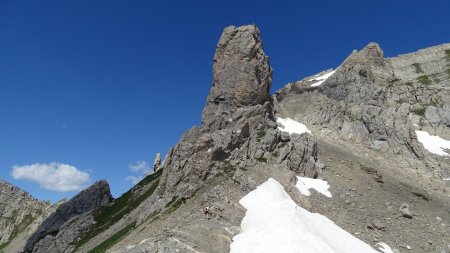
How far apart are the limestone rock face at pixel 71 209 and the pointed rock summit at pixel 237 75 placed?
133ft

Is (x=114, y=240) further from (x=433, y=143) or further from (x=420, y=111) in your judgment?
(x=420, y=111)

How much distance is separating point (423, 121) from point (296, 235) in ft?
234

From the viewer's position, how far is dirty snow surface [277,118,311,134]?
231 ft

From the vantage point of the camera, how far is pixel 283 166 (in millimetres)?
48469

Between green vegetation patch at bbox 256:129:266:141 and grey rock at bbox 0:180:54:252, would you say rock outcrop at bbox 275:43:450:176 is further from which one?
grey rock at bbox 0:180:54:252

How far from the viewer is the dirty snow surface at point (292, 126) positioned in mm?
70287

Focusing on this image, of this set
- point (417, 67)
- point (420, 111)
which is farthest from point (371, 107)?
point (417, 67)

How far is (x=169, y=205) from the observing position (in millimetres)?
46594

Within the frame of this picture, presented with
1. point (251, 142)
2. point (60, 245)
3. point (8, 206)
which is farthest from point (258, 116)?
point (8, 206)

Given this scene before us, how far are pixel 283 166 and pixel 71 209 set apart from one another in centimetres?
5481

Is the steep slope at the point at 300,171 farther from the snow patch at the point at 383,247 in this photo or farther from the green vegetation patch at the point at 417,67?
the green vegetation patch at the point at 417,67

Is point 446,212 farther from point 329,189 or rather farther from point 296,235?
point 296,235

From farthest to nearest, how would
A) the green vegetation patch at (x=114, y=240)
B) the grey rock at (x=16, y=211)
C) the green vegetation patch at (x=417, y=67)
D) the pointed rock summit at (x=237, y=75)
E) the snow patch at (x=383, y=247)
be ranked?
1. the green vegetation patch at (x=417, y=67)
2. the grey rock at (x=16, y=211)
3. the pointed rock summit at (x=237, y=75)
4. the green vegetation patch at (x=114, y=240)
5. the snow patch at (x=383, y=247)

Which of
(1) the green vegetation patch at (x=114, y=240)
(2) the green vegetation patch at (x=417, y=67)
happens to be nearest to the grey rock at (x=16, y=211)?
(1) the green vegetation patch at (x=114, y=240)
